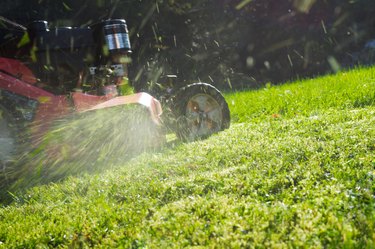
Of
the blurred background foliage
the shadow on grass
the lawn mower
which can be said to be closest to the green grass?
the shadow on grass

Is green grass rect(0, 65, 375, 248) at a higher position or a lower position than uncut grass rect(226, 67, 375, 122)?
higher

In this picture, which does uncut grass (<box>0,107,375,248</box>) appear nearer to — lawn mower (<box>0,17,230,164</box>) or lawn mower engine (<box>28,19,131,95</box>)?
lawn mower (<box>0,17,230,164</box>)

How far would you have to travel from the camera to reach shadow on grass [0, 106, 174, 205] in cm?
392

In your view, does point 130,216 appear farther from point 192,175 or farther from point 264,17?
point 264,17

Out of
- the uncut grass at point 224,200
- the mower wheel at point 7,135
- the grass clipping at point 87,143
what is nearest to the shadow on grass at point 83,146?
the grass clipping at point 87,143

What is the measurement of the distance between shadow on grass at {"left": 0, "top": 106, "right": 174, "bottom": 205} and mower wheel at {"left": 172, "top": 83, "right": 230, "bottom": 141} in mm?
414

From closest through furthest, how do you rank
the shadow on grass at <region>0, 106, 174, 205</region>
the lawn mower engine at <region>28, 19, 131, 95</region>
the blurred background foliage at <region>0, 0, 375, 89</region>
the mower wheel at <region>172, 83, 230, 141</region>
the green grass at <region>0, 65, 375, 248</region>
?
1. the green grass at <region>0, 65, 375, 248</region>
2. the shadow on grass at <region>0, 106, 174, 205</region>
3. the lawn mower engine at <region>28, 19, 131, 95</region>
4. the mower wheel at <region>172, 83, 230, 141</region>
5. the blurred background foliage at <region>0, 0, 375, 89</region>

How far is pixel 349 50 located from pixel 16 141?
36.2 feet

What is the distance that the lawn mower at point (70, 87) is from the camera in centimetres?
397

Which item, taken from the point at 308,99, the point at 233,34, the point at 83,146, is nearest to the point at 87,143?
the point at 83,146

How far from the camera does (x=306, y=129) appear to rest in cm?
427

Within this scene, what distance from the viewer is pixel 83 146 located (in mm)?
4016

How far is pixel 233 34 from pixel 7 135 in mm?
8610

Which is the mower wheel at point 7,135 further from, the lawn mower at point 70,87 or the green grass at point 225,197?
the green grass at point 225,197
